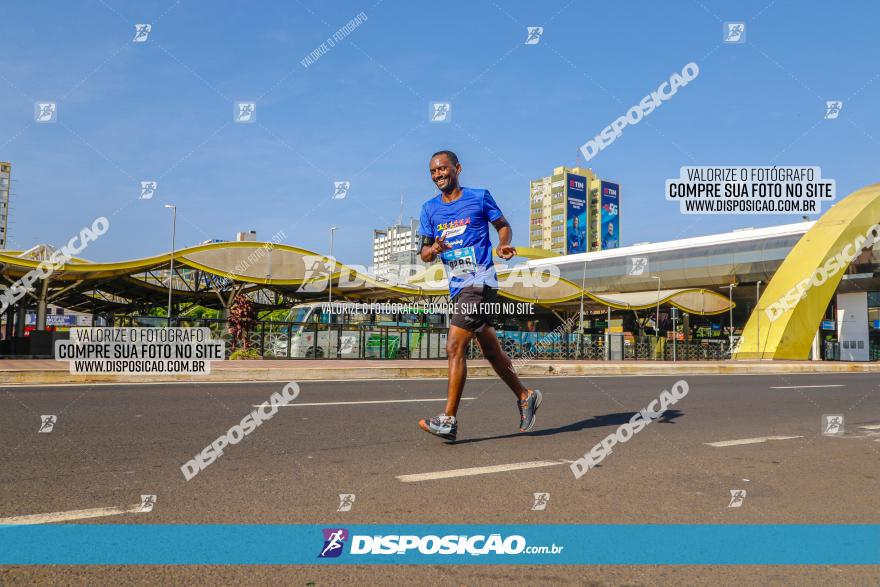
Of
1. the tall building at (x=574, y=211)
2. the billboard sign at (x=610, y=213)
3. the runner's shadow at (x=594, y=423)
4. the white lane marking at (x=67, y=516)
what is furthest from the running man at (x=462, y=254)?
the billboard sign at (x=610, y=213)

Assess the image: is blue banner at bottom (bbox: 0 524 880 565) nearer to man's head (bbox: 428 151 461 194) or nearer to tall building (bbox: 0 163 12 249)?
man's head (bbox: 428 151 461 194)

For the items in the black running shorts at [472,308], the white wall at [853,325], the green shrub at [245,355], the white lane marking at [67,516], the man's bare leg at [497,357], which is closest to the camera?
Result: the white lane marking at [67,516]

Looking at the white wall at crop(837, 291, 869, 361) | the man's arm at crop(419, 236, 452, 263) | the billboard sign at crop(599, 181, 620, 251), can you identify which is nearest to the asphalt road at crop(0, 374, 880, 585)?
the man's arm at crop(419, 236, 452, 263)

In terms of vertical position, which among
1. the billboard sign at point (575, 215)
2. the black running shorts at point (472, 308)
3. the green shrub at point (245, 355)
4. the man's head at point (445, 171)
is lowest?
the green shrub at point (245, 355)

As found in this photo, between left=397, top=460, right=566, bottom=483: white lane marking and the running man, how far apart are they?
0.90 metres

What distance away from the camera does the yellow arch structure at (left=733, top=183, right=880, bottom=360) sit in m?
37.5

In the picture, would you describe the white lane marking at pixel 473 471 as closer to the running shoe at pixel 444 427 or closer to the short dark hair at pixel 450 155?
the running shoe at pixel 444 427

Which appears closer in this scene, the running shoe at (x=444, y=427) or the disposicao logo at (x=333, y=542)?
the disposicao logo at (x=333, y=542)

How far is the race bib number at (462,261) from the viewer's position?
5160mm

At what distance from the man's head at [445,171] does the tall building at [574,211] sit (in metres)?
154

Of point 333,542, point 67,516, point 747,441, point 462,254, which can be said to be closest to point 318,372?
point 462,254

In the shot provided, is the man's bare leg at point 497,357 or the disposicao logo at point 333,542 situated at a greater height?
the man's bare leg at point 497,357

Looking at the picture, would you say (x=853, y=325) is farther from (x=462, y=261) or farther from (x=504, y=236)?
(x=462, y=261)

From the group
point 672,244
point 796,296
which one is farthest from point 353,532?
point 672,244
